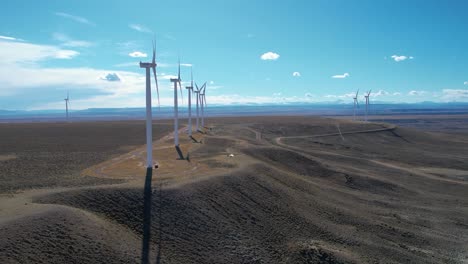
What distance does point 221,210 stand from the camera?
117 ft

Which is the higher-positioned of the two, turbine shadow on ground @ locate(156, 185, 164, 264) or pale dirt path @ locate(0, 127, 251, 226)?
pale dirt path @ locate(0, 127, 251, 226)

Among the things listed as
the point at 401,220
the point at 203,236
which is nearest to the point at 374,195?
the point at 401,220

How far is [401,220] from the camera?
42.8 meters

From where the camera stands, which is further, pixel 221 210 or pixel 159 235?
pixel 221 210

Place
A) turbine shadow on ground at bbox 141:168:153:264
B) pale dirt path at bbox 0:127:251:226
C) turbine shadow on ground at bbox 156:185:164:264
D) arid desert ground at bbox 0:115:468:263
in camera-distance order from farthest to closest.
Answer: pale dirt path at bbox 0:127:251:226, turbine shadow on ground at bbox 156:185:164:264, turbine shadow on ground at bbox 141:168:153:264, arid desert ground at bbox 0:115:468:263

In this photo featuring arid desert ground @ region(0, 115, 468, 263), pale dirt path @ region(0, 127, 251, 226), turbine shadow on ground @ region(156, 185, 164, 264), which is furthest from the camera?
pale dirt path @ region(0, 127, 251, 226)

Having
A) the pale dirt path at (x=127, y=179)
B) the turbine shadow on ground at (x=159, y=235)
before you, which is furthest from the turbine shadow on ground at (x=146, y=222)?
the pale dirt path at (x=127, y=179)

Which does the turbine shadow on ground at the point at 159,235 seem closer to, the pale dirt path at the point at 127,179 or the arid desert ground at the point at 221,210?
the arid desert ground at the point at 221,210

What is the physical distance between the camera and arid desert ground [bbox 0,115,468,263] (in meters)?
26.1

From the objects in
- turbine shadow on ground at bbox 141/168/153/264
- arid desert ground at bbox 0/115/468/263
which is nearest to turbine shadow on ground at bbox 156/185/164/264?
arid desert ground at bbox 0/115/468/263

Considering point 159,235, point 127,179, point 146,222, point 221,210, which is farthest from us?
point 127,179

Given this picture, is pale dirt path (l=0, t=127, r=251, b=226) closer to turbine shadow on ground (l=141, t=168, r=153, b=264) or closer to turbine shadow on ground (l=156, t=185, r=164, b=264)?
turbine shadow on ground (l=141, t=168, r=153, b=264)

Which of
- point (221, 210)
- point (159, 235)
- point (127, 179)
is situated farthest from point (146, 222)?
point (127, 179)

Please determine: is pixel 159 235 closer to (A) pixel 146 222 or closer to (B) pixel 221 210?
(A) pixel 146 222
